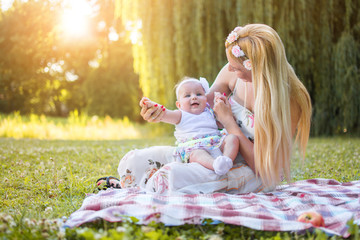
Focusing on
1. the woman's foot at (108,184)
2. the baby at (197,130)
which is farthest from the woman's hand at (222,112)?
the woman's foot at (108,184)

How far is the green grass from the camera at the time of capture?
1.91m

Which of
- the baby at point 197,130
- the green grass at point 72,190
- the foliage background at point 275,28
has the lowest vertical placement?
the green grass at point 72,190

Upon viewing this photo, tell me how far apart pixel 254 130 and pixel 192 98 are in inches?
23.3

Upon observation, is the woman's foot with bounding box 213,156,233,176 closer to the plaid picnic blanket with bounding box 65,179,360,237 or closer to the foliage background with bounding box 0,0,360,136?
the plaid picnic blanket with bounding box 65,179,360,237

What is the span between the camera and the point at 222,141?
297cm

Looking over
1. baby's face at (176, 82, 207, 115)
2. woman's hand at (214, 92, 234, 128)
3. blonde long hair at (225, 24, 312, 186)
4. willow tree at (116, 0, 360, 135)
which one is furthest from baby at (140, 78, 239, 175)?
willow tree at (116, 0, 360, 135)

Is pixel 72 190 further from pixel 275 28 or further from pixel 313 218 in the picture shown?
pixel 275 28

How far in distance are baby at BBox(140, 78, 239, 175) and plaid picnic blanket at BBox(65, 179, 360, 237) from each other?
332mm

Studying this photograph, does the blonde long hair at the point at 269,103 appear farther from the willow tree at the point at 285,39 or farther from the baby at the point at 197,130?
the willow tree at the point at 285,39

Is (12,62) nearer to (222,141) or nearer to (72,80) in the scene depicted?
(72,80)

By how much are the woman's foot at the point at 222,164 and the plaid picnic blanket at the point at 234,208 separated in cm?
17

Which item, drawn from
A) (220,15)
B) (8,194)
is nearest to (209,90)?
(8,194)

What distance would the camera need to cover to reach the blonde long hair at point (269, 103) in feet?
9.00

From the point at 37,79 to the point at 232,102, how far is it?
19759 millimetres
